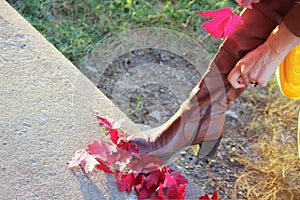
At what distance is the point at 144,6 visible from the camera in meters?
2.84

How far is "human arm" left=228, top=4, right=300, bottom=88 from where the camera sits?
5.25ft

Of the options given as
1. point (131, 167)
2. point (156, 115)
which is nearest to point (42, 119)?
point (131, 167)

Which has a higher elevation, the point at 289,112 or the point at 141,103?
the point at 289,112

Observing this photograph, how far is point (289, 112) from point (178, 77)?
0.55 m

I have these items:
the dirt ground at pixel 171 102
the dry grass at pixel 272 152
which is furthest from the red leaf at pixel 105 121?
the dry grass at pixel 272 152

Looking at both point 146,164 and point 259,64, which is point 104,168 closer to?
point 146,164

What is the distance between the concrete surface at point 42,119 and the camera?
171 centimetres

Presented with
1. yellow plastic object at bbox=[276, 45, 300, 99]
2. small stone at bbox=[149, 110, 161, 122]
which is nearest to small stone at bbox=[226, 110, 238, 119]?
small stone at bbox=[149, 110, 161, 122]

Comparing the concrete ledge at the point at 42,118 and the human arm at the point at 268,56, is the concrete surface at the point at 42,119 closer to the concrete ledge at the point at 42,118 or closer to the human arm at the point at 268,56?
the concrete ledge at the point at 42,118

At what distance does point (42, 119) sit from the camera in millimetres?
1899

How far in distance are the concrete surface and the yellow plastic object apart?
485mm

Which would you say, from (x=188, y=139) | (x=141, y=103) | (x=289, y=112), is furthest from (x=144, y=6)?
(x=188, y=139)

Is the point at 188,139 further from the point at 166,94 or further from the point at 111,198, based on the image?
the point at 166,94

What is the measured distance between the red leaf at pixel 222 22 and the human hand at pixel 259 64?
104 millimetres
